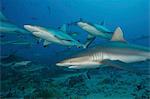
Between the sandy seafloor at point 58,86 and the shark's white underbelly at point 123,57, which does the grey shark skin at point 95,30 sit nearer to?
the shark's white underbelly at point 123,57

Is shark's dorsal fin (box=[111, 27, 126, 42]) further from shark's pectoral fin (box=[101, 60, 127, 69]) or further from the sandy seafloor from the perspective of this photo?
the sandy seafloor

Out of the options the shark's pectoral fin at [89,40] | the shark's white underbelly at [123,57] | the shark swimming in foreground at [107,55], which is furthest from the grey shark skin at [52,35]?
the shark's white underbelly at [123,57]

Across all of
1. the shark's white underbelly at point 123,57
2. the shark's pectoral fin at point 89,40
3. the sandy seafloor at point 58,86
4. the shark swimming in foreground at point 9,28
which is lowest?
the sandy seafloor at point 58,86

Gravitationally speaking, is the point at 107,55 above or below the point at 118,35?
below

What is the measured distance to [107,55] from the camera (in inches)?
249

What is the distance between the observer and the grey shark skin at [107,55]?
610 cm

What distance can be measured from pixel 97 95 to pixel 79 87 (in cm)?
150

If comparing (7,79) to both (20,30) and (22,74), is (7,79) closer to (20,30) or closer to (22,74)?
(22,74)

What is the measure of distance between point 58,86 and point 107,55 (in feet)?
20.6

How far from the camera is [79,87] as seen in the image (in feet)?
Answer: 39.1

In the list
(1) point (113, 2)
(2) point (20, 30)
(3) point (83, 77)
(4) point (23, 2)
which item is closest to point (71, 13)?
(1) point (113, 2)

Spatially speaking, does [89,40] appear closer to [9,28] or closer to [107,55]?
[107,55]

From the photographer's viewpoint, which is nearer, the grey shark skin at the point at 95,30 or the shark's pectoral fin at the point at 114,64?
the shark's pectoral fin at the point at 114,64

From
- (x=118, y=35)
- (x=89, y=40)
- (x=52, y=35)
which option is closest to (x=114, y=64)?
(x=118, y=35)
